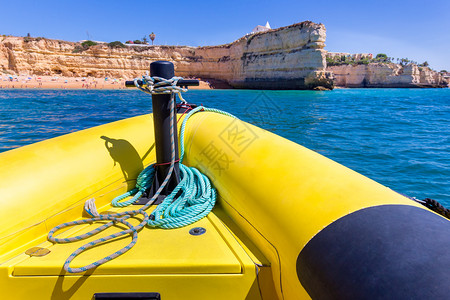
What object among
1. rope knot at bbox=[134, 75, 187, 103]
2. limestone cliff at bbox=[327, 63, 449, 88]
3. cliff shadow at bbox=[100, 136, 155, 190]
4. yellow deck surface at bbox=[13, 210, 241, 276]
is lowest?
yellow deck surface at bbox=[13, 210, 241, 276]

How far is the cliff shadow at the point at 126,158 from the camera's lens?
1.89m

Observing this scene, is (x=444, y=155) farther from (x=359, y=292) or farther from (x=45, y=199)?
(x=45, y=199)

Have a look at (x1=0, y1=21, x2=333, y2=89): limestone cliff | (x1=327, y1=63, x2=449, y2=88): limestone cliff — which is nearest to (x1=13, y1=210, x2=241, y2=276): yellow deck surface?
(x1=0, y1=21, x2=333, y2=89): limestone cliff

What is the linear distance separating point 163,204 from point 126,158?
51 centimetres

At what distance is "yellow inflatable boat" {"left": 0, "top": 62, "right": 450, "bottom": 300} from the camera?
79cm

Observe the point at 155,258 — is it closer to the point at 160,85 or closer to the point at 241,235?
the point at 241,235

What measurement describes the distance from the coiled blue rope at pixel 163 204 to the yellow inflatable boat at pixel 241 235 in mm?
35

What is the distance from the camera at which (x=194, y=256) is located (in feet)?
3.86

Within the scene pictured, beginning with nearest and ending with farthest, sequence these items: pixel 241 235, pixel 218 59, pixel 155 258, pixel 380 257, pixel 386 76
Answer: pixel 380 257 < pixel 155 258 < pixel 241 235 < pixel 218 59 < pixel 386 76

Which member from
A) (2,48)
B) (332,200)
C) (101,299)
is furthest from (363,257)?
(2,48)

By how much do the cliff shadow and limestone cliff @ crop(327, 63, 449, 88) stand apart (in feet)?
186

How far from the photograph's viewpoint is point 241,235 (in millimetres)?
1416

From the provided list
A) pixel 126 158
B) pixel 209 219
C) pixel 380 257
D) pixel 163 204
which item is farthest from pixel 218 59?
pixel 380 257

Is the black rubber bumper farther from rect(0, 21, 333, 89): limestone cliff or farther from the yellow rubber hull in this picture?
rect(0, 21, 333, 89): limestone cliff
